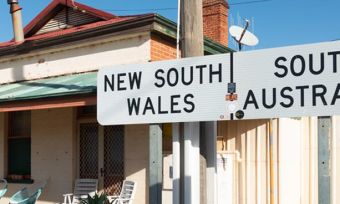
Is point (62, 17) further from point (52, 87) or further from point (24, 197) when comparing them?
point (24, 197)

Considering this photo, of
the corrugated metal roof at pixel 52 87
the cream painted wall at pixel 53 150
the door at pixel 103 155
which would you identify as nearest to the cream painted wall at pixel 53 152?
the cream painted wall at pixel 53 150

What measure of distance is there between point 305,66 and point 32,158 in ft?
27.0

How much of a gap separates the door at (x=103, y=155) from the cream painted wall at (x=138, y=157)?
24 centimetres

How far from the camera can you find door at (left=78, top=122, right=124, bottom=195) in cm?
895

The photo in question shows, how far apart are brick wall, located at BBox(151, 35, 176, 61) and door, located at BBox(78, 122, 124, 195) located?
1.60 meters

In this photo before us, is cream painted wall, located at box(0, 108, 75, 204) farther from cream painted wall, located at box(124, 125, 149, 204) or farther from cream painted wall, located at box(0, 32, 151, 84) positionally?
cream painted wall, located at box(124, 125, 149, 204)

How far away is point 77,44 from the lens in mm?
9156

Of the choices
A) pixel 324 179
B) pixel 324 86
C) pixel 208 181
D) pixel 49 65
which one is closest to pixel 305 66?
pixel 324 86

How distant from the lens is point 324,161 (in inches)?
115

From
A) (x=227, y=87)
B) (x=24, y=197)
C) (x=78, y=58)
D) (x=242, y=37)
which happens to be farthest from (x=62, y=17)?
(x=227, y=87)

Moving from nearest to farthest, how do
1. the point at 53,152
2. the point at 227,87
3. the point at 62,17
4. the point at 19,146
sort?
the point at 227,87 → the point at 53,152 → the point at 19,146 → the point at 62,17

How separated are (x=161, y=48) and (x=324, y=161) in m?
5.65

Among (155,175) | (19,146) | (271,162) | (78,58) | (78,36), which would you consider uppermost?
(78,36)

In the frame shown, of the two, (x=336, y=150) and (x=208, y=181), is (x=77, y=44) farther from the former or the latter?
(x=208, y=181)
